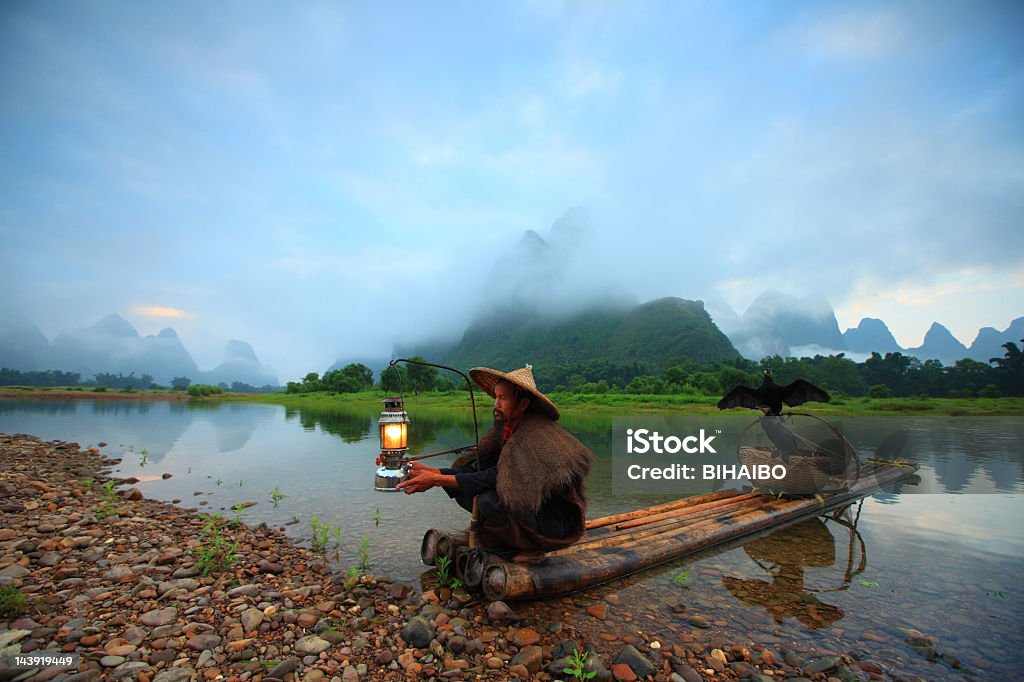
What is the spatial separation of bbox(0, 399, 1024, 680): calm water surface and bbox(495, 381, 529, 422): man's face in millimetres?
1830

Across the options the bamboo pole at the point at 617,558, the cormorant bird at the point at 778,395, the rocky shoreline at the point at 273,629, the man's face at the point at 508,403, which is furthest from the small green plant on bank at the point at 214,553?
the cormorant bird at the point at 778,395

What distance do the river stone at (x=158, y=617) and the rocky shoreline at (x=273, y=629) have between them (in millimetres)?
13

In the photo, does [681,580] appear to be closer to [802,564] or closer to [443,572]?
[802,564]

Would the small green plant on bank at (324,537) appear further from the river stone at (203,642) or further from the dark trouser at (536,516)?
the dark trouser at (536,516)

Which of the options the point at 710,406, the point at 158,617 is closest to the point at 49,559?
the point at 158,617

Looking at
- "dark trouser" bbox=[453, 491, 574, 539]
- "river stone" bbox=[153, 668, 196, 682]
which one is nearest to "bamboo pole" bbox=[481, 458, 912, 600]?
"dark trouser" bbox=[453, 491, 574, 539]

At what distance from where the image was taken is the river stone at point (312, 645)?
11.1 feet

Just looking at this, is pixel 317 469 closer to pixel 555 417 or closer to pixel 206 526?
pixel 206 526

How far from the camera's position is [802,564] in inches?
235

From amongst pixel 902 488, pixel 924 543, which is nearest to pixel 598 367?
pixel 902 488

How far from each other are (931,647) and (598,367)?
181 feet

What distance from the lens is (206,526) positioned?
645 centimetres

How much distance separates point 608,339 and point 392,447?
83.0 meters

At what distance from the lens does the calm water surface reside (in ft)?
13.4
